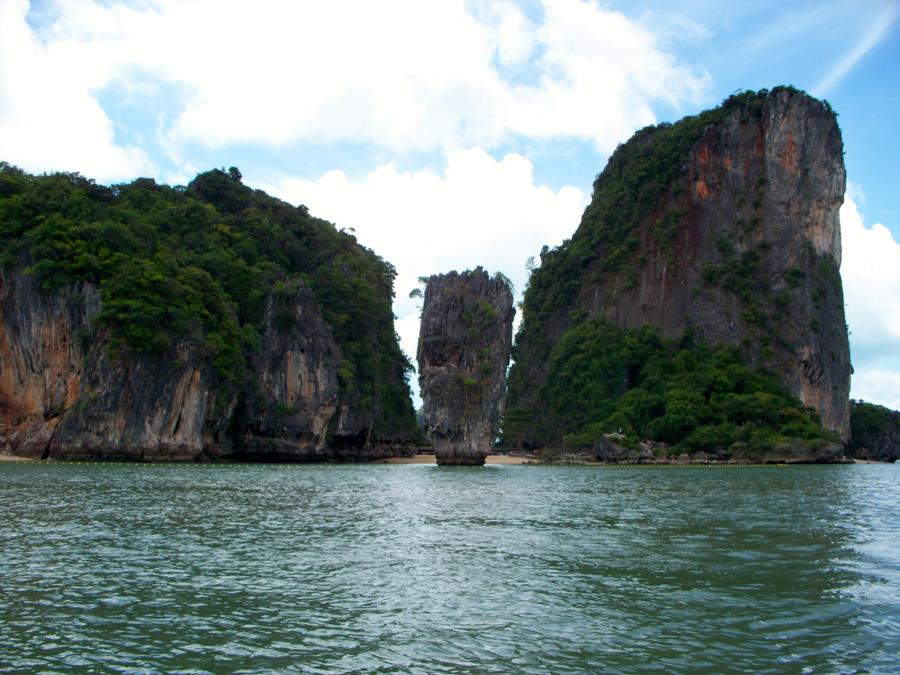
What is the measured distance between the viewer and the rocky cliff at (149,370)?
1779 inches

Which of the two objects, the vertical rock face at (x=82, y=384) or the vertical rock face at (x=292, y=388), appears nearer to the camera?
the vertical rock face at (x=82, y=384)

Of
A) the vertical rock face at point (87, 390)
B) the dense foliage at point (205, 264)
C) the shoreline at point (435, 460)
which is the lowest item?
the shoreline at point (435, 460)

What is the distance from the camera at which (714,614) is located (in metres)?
9.80

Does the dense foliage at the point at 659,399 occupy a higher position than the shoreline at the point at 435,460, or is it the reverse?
the dense foliage at the point at 659,399

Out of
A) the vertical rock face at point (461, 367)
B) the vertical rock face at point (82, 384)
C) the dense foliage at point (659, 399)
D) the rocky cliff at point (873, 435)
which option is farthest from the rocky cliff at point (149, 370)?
the rocky cliff at point (873, 435)

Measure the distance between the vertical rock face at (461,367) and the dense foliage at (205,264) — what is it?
1023 centimetres

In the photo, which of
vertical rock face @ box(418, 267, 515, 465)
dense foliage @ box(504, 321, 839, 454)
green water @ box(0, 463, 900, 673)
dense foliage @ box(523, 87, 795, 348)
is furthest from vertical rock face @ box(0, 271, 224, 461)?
dense foliage @ box(523, 87, 795, 348)

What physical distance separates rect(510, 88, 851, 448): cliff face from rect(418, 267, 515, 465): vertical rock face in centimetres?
3662

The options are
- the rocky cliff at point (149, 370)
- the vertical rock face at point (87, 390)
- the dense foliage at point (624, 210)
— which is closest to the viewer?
the vertical rock face at point (87, 390)

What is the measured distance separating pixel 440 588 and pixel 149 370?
39.0 m

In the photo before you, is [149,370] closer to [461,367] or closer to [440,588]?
[461,367]

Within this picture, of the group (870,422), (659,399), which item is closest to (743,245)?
(659,399)

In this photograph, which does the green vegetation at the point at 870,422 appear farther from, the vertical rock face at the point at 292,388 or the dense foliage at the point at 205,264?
the vertical rock face at the point at 292,388

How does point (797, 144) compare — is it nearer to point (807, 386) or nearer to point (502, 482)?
point (807, 386)
